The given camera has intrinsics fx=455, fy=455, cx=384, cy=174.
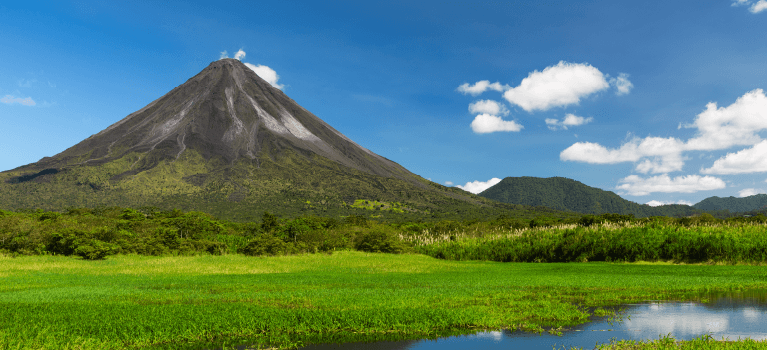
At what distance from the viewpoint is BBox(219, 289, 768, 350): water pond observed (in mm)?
8898

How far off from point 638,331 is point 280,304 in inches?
350

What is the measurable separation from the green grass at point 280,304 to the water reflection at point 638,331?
51cm

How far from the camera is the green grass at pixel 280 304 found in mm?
9470

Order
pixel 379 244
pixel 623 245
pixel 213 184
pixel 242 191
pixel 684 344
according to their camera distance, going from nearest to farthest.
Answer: pixel 684 344 → pixel 623 245 → pixel 379 244 → pixel 242 191 → pixel 213 184

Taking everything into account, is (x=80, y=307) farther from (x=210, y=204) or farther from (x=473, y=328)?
(x=210, y=204)

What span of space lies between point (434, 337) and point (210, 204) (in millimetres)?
139333

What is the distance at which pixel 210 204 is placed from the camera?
138000 mm

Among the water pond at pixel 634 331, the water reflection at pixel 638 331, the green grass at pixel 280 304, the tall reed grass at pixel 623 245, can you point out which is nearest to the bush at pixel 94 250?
the green grass at pixel 280 304

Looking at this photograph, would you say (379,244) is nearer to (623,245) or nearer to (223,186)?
(623,245)

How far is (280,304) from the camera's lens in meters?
12.8

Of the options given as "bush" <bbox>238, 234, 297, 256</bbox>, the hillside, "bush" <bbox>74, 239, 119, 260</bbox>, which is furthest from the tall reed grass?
the hillside

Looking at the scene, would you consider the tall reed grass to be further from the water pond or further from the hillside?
the hillside

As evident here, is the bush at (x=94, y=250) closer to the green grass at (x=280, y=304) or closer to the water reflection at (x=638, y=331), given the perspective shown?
the green grass at (x=280, y=304)

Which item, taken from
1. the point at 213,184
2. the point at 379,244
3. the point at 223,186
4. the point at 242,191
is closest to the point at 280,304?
the point at 379,244
